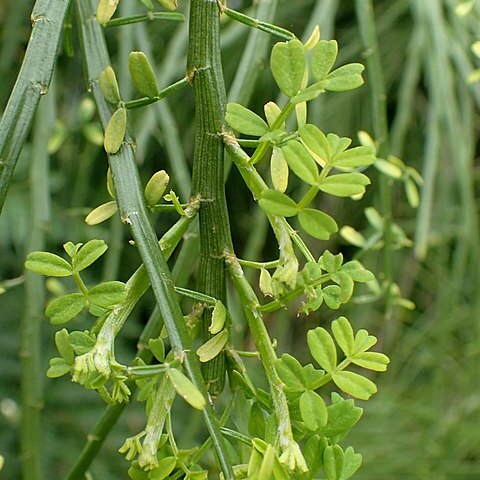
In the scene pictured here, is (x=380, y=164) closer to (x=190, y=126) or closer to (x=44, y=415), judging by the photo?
(x=190, y=126)

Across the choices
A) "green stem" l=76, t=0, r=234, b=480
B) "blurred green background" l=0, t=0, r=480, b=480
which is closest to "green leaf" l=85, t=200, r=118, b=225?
"green stem" l=76, t=0, r=234, b=480

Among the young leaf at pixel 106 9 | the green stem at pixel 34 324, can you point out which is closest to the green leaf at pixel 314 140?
the young leaf at pixel 106 9

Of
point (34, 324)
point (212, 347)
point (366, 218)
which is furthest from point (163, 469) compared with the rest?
point (366, 218)

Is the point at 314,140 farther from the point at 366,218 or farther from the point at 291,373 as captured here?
the point at 366,218

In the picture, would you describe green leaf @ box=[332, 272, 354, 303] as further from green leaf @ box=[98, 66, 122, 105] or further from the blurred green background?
the blurred green background

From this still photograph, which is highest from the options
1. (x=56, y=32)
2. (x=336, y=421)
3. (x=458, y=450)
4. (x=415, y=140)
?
(x=56, y=32)

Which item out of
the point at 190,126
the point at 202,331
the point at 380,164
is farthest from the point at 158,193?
the point at 190,126

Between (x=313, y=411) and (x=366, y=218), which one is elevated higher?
(x=313, y=411)
